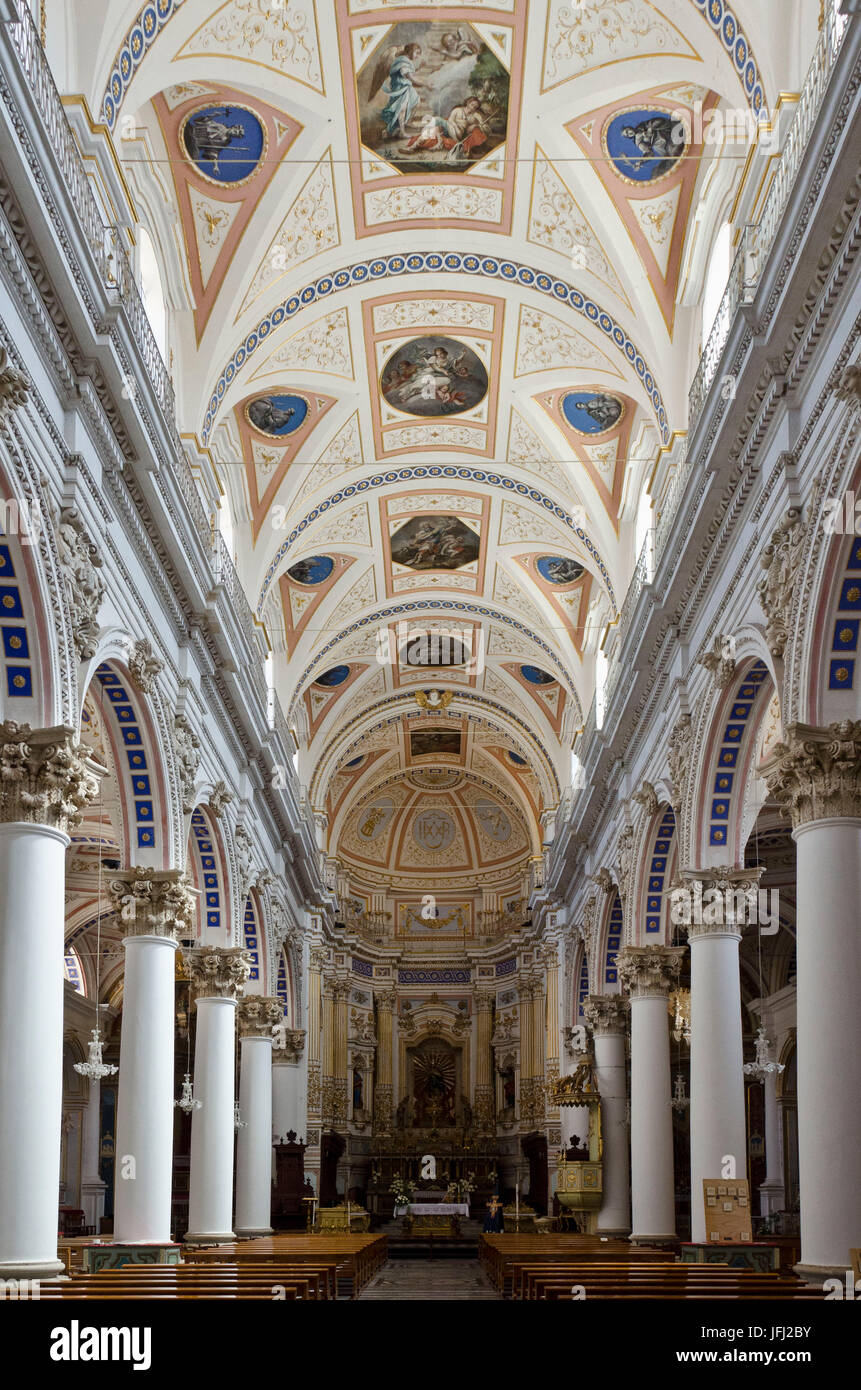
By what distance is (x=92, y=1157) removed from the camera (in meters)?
39.0

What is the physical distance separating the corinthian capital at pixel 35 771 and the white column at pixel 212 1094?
33.5 ft

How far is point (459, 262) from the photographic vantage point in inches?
800

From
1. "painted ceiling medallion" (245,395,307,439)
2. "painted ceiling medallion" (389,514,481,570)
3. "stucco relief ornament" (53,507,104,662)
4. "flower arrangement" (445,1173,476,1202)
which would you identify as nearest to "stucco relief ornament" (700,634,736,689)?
"stucco relief ornament" (53,507,104,662)

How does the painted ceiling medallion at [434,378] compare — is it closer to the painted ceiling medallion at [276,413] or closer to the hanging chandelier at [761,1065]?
the painted ceiling medallion at [276,413]

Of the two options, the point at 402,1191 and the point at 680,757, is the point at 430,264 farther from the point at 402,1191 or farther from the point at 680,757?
the point at 402,1191

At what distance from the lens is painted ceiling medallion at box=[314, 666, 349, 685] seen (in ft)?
112

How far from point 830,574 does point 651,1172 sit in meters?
11.7

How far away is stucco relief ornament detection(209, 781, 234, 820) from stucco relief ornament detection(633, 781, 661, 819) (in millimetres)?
6179

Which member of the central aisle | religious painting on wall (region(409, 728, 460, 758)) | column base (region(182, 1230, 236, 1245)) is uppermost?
religious painting on wall (region(409, 728, 460, 758))

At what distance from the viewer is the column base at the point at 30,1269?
11.7 meters

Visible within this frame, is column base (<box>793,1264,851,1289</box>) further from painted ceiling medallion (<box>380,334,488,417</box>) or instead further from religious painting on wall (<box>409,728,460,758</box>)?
religious painting on wall (<box>409,728,460,758</box>)

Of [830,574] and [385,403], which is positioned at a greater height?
[385,403]
